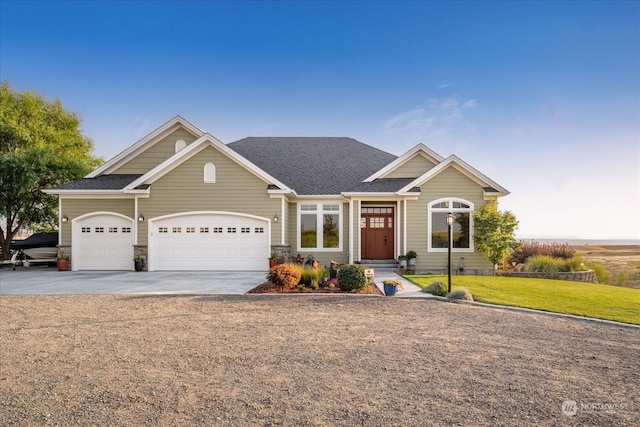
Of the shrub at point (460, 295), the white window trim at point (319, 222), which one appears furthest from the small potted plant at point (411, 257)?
the shrub at point (460, 295)

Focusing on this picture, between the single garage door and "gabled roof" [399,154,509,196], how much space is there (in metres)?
6.90

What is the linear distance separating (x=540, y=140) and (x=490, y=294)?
1122 centimetres

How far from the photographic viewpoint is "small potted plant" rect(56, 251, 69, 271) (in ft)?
51.1

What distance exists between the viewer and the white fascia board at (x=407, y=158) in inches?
651

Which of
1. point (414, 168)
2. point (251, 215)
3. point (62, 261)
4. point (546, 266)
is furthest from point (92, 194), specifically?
point (546, 266)

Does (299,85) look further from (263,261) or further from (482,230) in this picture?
(482,230)

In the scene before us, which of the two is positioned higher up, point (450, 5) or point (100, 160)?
point (450, 5)

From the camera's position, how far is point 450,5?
14.0 meters

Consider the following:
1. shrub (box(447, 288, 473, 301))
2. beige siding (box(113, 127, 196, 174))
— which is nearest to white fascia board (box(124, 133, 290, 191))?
beige siding (box(113, 127, 196, 174))

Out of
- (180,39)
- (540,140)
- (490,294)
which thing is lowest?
(490,294)

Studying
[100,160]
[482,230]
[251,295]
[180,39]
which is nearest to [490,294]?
[482,230]

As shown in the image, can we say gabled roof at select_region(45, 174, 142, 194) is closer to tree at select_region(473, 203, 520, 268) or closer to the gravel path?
the gravel path

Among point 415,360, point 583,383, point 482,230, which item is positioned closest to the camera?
point 583,383

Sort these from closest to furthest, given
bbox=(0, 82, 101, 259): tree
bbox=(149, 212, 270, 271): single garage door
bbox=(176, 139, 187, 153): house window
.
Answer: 1. bbox=(149, 212, 270, 271): single garage door
2. bbox=(176, 139, 187, 153): house window
3. bbox=(0, 82, 101, 259): tree
